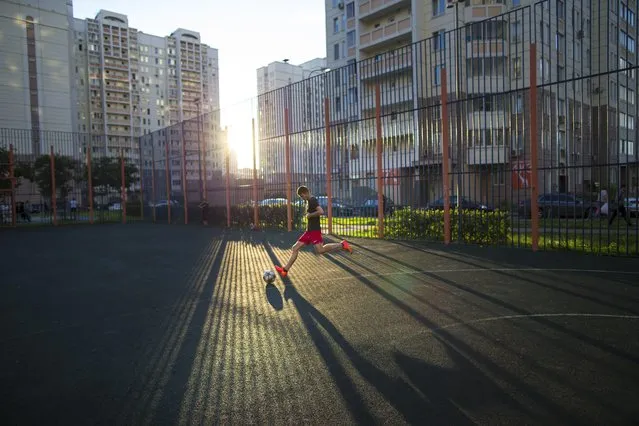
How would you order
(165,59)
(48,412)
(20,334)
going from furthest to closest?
(165,59) < (20,334) < (48,412)

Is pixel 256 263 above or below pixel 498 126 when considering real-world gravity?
below

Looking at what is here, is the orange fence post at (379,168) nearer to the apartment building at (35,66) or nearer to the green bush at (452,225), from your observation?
the green bush at (452,225)

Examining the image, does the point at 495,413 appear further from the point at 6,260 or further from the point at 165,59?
the point at 165,59

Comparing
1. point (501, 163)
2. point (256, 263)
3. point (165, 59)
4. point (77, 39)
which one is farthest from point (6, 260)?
point (165, 59)

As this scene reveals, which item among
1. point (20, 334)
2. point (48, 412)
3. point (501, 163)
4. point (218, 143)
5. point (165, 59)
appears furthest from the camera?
point (165, 59)

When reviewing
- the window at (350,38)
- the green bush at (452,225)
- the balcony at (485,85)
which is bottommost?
the green bush at (452,225)

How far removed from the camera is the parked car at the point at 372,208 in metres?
13.2

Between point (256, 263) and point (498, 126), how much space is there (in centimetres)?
646

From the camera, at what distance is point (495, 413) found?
3.10m

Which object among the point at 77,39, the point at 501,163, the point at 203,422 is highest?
the point at 77,39

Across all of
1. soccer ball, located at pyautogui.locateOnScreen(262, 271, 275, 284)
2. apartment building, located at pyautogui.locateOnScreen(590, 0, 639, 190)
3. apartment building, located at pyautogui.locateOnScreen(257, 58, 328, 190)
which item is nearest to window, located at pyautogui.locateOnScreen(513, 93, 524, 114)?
apartment building, located at pyautogui.locateOnScreen(590, 0, 639, 190)

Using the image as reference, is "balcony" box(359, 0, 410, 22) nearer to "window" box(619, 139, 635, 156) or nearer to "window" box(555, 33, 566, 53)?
"window" box(555, 33, 566, 53)

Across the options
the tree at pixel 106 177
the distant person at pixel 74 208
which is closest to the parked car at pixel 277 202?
the distant person at pixel 74 208

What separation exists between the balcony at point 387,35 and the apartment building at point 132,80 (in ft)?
103
